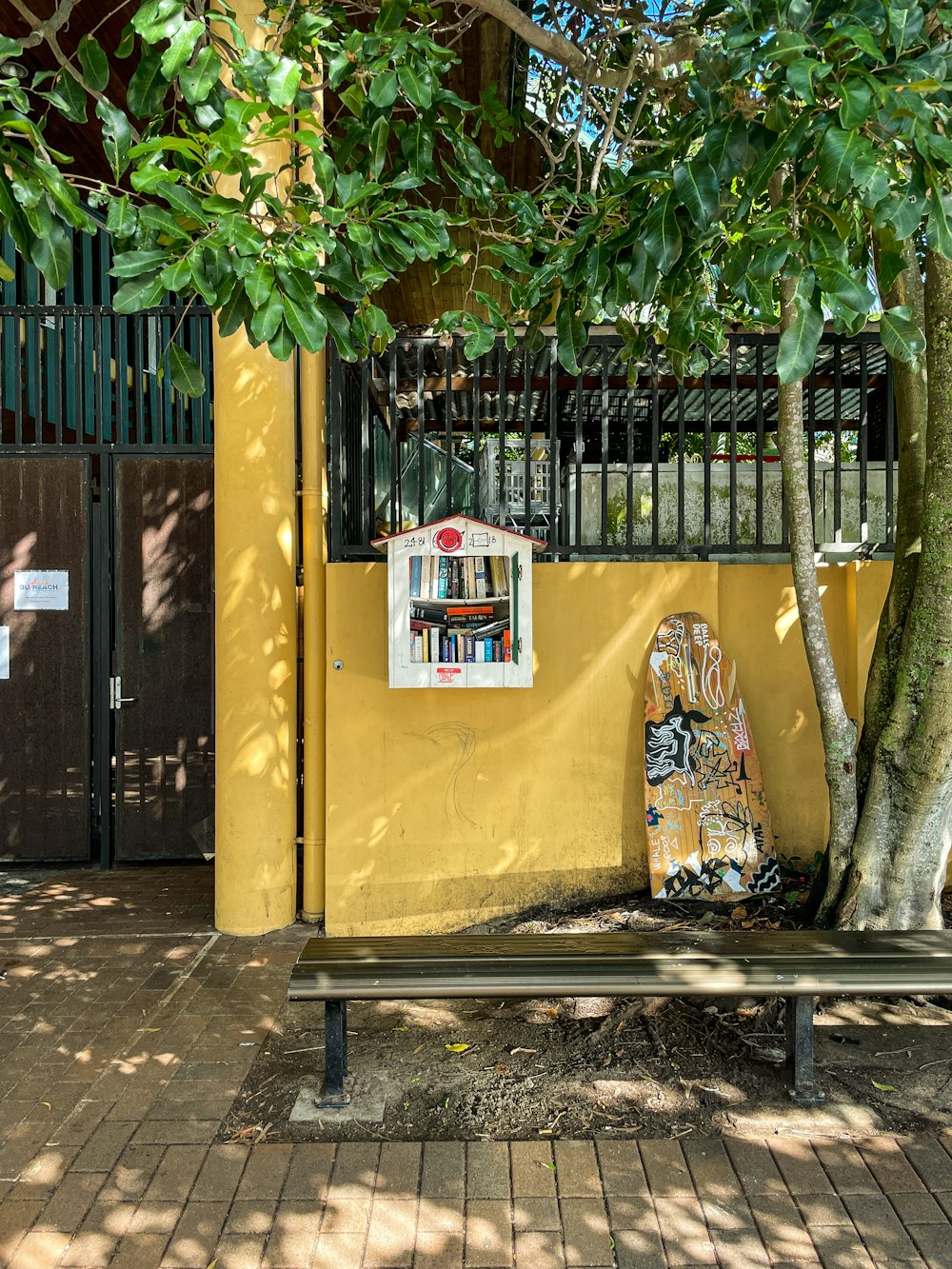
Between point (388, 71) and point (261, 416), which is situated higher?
point (388, 71)

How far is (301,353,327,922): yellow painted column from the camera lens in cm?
525

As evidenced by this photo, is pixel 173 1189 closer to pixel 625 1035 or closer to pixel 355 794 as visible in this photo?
pixel 625 1035

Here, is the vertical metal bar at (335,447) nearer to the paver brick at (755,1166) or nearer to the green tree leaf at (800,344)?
the green tree leaf at (800,344)

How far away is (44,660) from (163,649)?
82 centimetres

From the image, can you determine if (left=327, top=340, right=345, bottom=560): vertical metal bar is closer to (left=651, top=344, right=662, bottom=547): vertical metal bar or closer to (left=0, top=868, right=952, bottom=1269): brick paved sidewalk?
(left=651, top=344, right=662, bottom=547): vertical metal bar

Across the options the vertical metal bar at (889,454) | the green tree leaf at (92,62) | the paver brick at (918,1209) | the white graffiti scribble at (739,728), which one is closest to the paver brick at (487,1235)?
the paver brick at (918,1209)

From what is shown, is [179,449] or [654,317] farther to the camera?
[179,449]

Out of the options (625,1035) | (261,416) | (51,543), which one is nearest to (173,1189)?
(625,1035)

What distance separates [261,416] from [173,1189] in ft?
11.8

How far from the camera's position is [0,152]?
2811mm

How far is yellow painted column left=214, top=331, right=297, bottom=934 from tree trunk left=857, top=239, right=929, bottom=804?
2.94 metres

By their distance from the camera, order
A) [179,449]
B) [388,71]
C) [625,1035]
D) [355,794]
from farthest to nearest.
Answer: [179,449] → [355,794] → [625,1035] → [388,71]

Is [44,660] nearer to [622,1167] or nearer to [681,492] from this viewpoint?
[681,492]

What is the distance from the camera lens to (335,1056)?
3482 mm
